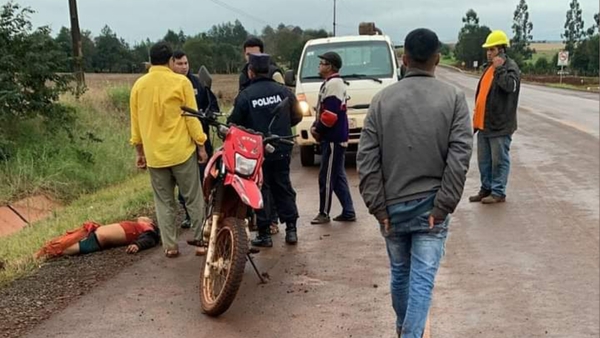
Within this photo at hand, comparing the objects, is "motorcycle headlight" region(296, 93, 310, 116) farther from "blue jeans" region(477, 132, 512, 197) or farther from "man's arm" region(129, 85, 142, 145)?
"man's arm" region(129, 85, 142, 145)

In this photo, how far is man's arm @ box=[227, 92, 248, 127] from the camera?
591 cm

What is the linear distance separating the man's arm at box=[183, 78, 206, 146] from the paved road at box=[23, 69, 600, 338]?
1.10 meters

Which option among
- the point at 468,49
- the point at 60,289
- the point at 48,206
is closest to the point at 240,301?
the point at 60,289

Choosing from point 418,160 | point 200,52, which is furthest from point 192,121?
point 200,52

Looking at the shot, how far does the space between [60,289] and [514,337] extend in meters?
3.37

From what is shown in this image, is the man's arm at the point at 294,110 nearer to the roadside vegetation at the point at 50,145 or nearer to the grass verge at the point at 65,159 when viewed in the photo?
the roadside vegetation at the point at 50,145

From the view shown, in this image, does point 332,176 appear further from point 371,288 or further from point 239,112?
point 371,288

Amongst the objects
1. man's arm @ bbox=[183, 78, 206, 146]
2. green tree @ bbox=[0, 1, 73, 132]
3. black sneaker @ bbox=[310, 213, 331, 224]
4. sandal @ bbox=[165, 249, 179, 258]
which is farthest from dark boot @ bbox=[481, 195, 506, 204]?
green tree @ bbox=[0, 1, 73, 132]

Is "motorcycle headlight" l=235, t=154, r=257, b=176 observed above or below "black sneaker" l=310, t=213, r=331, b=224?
above

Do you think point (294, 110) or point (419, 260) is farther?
point (294, 110)

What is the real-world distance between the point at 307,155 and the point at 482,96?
13.2 ft

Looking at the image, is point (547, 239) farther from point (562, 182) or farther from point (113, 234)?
point (113, 234)

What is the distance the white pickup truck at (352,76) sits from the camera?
10508 millimetres

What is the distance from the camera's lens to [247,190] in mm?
4766
